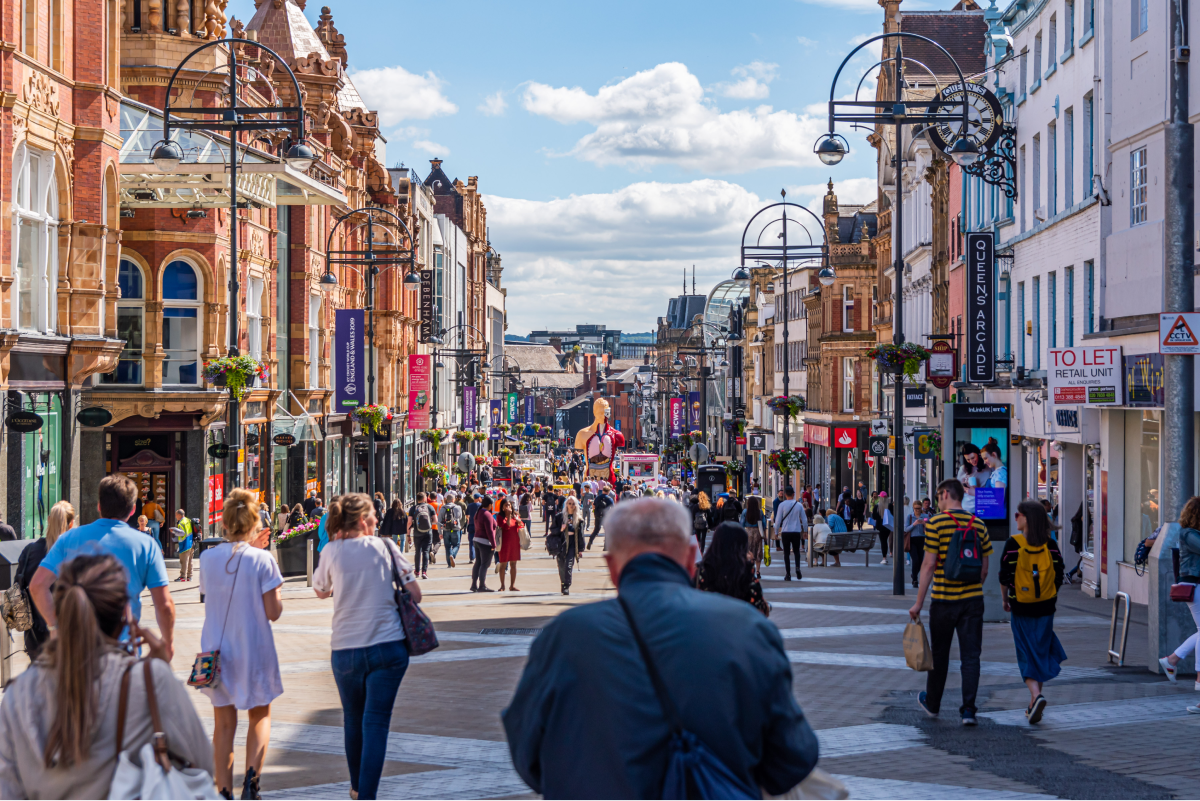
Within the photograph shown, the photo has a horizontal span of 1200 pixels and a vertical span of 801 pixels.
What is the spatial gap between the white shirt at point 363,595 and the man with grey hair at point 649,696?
3768mm

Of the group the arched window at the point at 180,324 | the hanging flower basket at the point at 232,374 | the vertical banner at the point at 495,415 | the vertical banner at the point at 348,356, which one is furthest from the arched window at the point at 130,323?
the vertical banner at the point at 495,415

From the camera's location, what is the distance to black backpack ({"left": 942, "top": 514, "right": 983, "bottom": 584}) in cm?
1001

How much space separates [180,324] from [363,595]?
2434 centimetres

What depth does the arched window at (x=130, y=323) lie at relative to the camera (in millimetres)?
29469

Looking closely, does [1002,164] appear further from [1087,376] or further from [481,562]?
[481,562]

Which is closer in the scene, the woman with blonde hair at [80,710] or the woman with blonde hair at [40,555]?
the woman with blonde hair at [80,710]

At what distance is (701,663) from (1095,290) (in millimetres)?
20919

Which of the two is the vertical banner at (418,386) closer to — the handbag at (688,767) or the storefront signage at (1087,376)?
the storefront signage at (1087,376)

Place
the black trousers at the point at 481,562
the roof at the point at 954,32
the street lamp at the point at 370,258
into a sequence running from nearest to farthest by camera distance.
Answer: the black trousers at the point at 481,562
the street lamp at the point at 370,258
the roof at the point at 954,32

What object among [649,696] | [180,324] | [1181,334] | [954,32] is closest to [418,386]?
[954,32]

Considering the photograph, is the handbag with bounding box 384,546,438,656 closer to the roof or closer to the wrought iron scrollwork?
the wrought iron scrollwork

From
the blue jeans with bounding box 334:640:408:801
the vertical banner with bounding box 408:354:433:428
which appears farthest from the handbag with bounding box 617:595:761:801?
the vertical banner with bounding box 408:354:433:428

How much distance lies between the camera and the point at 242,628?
24.0 ft

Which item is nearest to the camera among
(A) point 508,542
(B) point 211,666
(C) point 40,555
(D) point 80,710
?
(D) point 80,710
